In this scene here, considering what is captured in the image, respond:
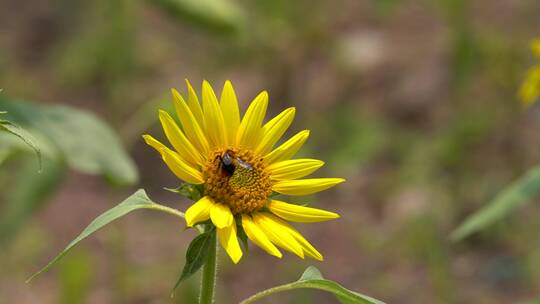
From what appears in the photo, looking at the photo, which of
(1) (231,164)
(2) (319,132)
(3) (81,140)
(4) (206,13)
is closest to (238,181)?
(1) (231,164)

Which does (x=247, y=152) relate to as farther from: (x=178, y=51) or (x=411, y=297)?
(x=178, y=51)

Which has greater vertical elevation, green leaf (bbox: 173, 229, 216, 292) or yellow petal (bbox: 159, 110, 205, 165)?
yellow petal (bbox: 159, 110, 205, 165)

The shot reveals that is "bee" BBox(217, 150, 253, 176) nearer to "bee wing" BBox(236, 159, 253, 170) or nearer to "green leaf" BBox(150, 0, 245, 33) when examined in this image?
"bee wing" BBox(236, 159, 253, 170)

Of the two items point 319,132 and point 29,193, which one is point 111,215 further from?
point 319,132

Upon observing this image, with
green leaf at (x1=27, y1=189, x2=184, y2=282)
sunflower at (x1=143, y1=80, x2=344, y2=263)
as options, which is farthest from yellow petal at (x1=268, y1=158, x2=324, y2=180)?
green leaf at (x1=27, y1=189, x2=184, y2=282)

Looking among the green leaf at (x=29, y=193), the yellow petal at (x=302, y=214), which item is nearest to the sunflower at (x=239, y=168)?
the yellow petal at (x=302, y=214)
